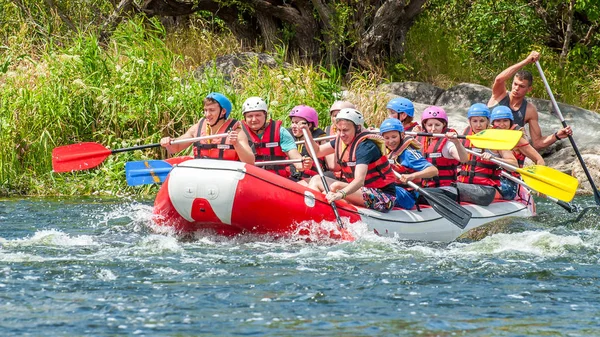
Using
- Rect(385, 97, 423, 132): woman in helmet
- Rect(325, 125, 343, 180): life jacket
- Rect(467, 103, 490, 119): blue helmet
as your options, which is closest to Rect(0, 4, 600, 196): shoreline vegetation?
Rect(325, 125, 343, 180): life jacket

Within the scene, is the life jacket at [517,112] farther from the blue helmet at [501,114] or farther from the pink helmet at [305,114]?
the pink helmet at [305,114]

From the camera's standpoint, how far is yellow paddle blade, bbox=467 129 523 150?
7.82 meters

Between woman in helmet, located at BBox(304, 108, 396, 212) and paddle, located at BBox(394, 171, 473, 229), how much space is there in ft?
0.92

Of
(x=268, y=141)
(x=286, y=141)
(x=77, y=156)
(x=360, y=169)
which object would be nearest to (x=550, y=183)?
(x=360, y=169)

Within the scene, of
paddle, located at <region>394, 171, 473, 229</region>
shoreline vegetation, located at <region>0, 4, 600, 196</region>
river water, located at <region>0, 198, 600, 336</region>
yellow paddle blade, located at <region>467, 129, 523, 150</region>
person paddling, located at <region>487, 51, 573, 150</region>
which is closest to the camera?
river water, located at <region>0, 198, 600, 336</region>

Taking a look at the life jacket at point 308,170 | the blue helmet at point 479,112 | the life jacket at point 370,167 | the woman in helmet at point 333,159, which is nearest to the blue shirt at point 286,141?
the life jacket at point 308,170

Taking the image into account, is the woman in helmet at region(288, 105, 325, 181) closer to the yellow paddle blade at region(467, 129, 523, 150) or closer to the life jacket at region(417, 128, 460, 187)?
the life jacket at region(417, 128, 460, 187)

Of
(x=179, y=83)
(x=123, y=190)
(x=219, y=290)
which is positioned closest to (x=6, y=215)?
(x=123, y=190)

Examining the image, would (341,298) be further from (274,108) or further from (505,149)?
(274,108)

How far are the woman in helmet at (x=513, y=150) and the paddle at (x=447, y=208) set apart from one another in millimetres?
1195

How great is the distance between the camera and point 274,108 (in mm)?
11078

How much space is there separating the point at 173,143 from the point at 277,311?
3114 mm

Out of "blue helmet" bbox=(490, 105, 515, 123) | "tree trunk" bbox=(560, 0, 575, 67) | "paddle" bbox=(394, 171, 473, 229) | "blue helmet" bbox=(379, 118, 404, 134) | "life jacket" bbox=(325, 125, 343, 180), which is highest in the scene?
"tree trunk" bbox=(560, 0, 575, 67)

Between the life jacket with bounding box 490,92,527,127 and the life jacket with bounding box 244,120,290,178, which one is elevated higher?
the life jacket with bounding box 490,92,527,127
